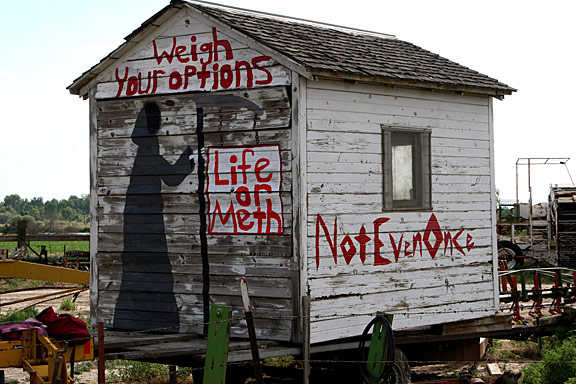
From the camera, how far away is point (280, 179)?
10.1 meters

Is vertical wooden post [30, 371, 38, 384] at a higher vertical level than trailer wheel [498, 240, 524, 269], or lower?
lower

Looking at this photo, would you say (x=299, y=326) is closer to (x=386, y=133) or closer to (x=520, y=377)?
(x=386, y=133)

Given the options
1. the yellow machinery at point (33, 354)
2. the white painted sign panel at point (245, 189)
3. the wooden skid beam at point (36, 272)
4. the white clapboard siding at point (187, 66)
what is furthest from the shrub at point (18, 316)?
the yellow machinery at point (33, 354)

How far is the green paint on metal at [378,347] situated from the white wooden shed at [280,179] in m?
0.51

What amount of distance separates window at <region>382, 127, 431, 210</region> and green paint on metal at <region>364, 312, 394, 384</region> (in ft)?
5.60

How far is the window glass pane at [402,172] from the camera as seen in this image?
1131 centimetres

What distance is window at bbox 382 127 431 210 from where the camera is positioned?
436 inches

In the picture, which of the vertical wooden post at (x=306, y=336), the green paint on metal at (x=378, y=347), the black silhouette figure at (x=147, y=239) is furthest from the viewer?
the black silhouette figure at (x=147, y=239)

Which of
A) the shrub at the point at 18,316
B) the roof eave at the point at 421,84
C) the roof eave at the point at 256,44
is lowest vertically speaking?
the shrub at the point at 18,316

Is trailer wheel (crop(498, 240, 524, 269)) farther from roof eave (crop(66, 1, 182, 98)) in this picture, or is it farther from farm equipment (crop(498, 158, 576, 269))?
roof eave (crop(66, 1, 182, 98))

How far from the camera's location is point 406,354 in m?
12.4

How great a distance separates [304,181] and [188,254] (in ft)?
6.48

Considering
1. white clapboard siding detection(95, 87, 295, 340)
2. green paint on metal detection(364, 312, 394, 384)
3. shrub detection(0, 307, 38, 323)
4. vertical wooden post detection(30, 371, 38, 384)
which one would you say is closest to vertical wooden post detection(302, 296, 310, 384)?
white clapboard siding detection(95, 87, 295, 340)

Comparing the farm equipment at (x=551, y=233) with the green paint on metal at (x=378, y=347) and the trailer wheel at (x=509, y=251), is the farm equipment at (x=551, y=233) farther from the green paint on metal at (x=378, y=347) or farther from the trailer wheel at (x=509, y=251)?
the green paint on metal at (x=378, y=347)
